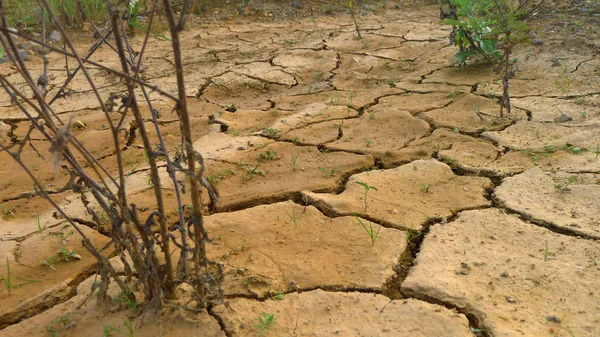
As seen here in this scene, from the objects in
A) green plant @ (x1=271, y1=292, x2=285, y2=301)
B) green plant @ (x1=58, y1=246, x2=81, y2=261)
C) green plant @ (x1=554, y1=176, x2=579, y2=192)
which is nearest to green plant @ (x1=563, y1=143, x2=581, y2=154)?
green plant @ (x1=554, y1=176, x2=579, y2=192)

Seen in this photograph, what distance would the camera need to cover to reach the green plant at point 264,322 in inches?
57.2

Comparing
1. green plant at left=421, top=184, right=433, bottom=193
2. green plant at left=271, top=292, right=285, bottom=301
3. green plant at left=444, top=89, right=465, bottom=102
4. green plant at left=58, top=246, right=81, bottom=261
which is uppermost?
green plant at left=444, top=89, right=465, bottom=102

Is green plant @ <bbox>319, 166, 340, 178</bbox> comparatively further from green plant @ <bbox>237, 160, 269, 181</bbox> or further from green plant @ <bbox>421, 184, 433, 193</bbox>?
green plant @ <bbox>421, 184, 433, 193</bbox>

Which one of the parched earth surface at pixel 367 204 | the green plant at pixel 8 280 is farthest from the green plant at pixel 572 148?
the green plant at pixel 8 280

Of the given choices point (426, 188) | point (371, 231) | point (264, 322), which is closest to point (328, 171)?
point (426, 188)

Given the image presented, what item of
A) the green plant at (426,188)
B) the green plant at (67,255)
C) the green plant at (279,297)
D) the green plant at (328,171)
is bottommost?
the green plant at (279,297)

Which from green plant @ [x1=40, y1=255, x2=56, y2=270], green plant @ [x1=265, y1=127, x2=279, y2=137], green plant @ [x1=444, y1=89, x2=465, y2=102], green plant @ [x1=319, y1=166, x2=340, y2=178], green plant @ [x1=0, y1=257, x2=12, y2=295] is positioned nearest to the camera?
green plant @ [x1=0, y1=257, x2=12, y2=295]

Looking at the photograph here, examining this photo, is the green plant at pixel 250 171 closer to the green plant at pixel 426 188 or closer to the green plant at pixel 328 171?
the green plant at pixel 328 171

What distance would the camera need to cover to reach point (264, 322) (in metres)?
1.47

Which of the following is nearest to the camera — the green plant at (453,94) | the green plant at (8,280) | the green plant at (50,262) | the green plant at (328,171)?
the green plant at (8,280)

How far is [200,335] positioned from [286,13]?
5105mm

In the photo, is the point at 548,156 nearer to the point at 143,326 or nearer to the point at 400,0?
the point at 143,326

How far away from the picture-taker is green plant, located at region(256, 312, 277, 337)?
145cm

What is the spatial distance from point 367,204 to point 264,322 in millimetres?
760
